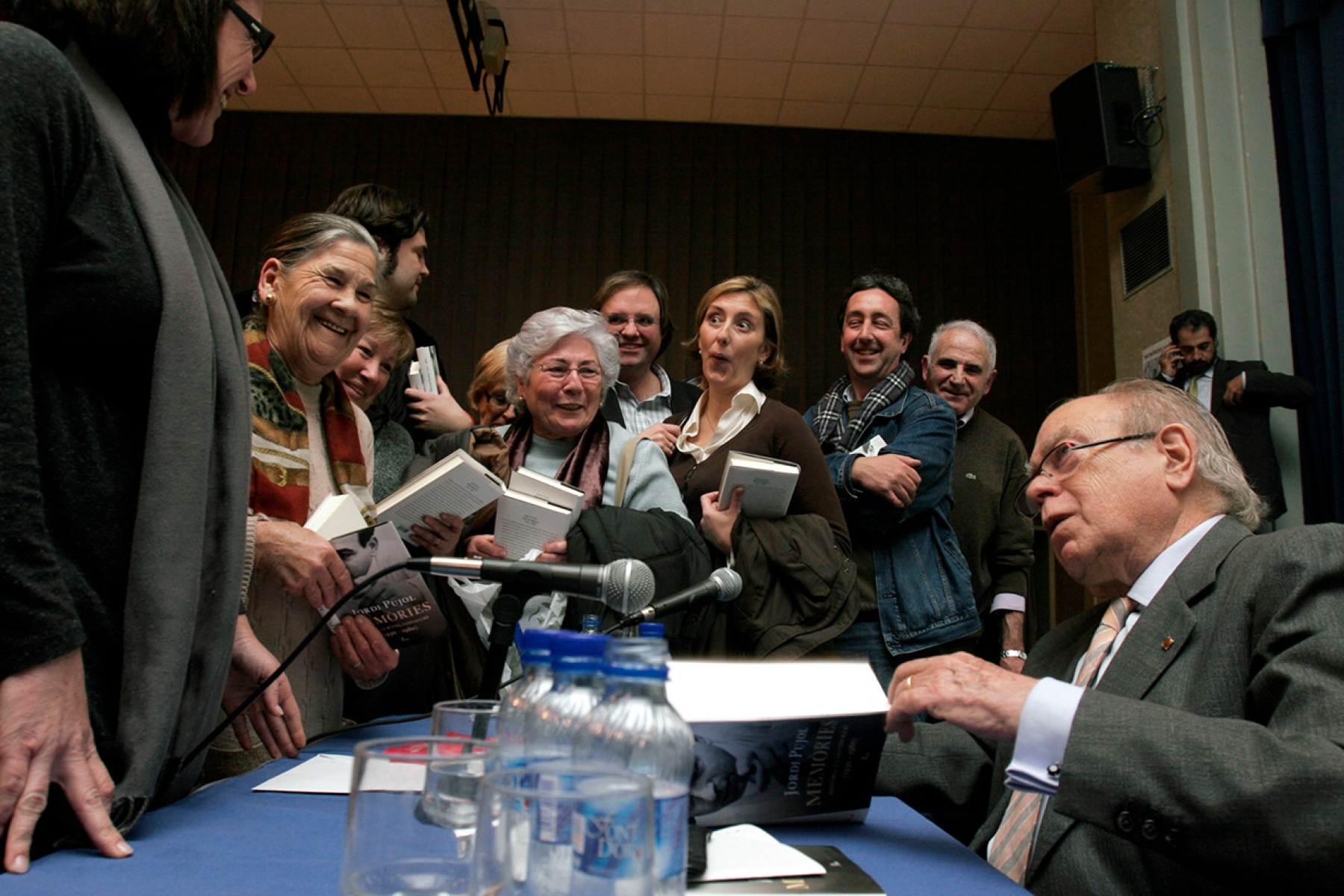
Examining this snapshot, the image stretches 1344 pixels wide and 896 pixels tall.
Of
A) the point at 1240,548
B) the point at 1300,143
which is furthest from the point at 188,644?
the point at 1300,143

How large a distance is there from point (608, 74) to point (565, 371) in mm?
3711

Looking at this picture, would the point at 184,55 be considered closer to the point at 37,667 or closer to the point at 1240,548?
the point at 37,667

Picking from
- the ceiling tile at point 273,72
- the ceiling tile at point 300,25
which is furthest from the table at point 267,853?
the ceiling tile at point 273,72

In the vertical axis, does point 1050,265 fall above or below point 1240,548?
above

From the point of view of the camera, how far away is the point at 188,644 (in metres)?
0.93

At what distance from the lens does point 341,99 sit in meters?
5.68

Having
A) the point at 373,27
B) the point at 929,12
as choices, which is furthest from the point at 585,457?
the point at 373,27

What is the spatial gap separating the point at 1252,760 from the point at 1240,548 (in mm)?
346

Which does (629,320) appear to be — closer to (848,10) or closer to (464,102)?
(848,10)

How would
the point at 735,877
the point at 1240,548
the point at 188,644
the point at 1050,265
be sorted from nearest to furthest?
the point at 735,877, the point at 188,644, the point at 1240,548, the point at 1050,265

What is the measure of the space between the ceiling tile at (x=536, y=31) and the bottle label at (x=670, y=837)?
4.82 metres

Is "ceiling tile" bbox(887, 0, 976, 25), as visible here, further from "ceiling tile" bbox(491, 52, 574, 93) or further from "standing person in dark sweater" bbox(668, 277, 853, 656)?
"standing person in dark sweater" bbox(668, 277, 853, 656)

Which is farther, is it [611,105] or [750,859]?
[611,105]

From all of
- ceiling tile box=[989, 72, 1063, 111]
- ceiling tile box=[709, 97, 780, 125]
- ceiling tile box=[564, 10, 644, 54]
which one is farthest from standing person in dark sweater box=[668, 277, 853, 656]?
ceiling tile box=[989, 72, 1063, 111]
